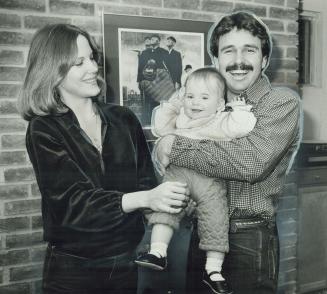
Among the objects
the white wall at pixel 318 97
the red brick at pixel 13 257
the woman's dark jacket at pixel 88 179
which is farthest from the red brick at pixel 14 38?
the white wall at pixel 318 97

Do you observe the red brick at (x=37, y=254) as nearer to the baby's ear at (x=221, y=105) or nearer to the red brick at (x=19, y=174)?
the red brick at (x=19, y=174)

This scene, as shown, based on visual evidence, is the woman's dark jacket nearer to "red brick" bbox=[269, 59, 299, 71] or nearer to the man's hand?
the man's hand

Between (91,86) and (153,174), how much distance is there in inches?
16.0

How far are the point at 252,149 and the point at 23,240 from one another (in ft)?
3.32

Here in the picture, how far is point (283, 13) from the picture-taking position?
2.19 meters

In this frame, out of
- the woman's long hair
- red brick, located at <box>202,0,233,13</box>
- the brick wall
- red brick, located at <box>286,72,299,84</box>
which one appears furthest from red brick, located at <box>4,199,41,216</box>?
red brick, located at <box>286,72,299,84</box>

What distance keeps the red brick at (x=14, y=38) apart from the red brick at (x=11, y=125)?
296mm

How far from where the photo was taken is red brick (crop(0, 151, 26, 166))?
1.65 meters

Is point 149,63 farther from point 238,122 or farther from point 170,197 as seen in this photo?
point 170,197

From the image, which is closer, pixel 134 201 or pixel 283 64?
pixel 134 201

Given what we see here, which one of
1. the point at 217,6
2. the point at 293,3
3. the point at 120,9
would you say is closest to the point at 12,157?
the point at 120,9

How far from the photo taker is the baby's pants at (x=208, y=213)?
54.4 inches

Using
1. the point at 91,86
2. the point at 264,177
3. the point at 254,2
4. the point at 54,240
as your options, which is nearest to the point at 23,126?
the point at 91,86

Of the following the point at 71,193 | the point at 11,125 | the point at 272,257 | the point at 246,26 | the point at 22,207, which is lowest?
the point at 272,257
